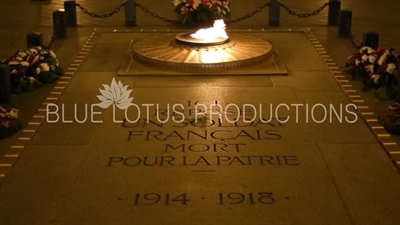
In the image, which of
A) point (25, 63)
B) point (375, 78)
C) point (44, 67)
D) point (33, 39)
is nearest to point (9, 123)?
point (25, 63)

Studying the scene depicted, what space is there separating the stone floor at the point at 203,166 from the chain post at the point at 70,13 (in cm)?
297

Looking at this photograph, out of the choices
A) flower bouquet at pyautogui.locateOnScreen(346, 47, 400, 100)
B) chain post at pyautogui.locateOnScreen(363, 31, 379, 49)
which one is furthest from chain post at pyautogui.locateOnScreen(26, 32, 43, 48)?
chain post at pyautogui.locateOnScreen(363, 31, 379, 49)

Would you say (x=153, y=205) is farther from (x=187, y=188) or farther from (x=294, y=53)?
(x=294, y=53)

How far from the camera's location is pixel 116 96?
664 cm

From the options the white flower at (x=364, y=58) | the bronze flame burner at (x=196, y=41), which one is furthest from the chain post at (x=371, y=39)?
the bronze flame burner at (x=196, y=41)

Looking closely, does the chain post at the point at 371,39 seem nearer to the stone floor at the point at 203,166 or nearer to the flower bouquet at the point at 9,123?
the stone floor at the point at 203,166

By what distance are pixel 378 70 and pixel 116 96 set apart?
266 centimetres

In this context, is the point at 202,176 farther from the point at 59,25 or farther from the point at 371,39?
the point at 59,25

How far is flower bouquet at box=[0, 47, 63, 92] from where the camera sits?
6.96 metres

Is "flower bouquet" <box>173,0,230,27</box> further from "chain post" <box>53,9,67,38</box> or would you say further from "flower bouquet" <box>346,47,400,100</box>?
"flower bouquet" <box>346,47,400,100</box>

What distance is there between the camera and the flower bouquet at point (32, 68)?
6.96 metres

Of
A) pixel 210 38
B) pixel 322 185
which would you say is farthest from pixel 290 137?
pixel 210 38

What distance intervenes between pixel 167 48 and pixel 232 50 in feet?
2.55

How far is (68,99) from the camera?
21.7 ft
